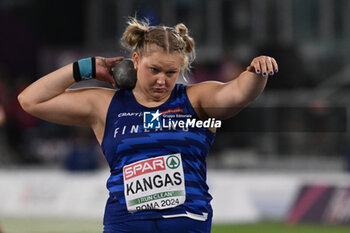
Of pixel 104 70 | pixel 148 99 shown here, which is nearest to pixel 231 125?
pixel 104 70

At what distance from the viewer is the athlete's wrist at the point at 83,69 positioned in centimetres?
430

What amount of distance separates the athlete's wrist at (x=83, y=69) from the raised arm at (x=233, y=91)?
0.59m

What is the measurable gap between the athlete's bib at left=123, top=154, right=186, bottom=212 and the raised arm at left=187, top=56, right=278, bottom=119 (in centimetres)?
31

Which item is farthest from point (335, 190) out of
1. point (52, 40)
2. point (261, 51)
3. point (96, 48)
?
point (52, 40)

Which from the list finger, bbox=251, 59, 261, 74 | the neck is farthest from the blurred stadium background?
finger, bbox=251, 59, 261, 74

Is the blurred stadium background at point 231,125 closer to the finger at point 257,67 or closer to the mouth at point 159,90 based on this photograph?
the mouth at point 159,90

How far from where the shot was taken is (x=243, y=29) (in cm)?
1830

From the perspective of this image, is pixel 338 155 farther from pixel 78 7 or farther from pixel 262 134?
pixel 78 7

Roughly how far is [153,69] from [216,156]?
8056 mm

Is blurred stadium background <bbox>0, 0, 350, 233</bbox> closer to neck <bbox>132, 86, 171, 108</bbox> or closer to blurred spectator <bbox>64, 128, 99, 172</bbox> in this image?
blurred spectator <bbox>64, 128, 99, 172</bbox>

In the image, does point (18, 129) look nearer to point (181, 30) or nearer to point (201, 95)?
point (181, 30)

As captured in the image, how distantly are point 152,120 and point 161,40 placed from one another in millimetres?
416

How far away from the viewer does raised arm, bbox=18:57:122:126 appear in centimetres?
420

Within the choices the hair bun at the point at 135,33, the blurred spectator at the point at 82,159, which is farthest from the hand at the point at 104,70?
the blurred spectator at the point at 82,159
